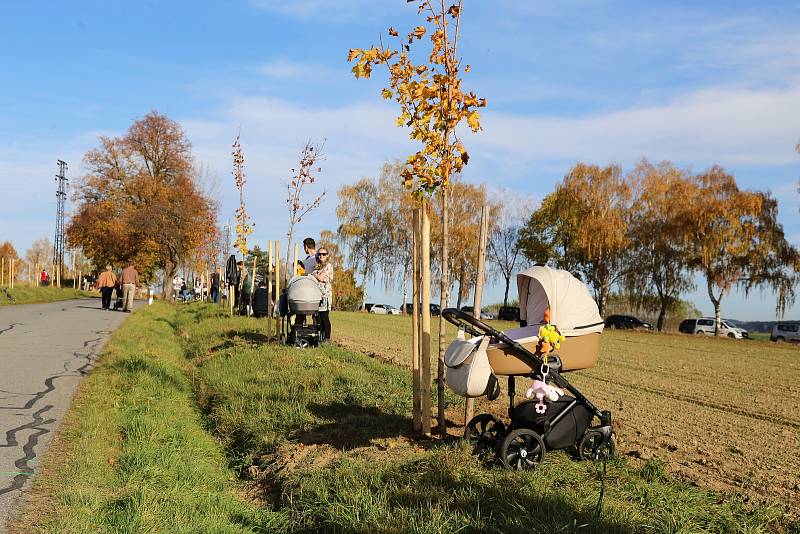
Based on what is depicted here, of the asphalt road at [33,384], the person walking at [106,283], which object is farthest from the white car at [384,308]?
the asphalt road at [33,384]

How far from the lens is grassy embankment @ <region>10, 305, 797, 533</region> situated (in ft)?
15.3

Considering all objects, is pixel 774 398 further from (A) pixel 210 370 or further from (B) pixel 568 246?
(B) pixel 568 246

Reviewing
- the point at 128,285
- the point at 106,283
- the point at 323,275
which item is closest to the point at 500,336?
the point at 323,275

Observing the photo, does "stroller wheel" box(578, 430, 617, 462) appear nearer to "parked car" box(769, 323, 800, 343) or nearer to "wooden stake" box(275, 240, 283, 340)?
"wooden stake" box(275, 240, 283, 340)

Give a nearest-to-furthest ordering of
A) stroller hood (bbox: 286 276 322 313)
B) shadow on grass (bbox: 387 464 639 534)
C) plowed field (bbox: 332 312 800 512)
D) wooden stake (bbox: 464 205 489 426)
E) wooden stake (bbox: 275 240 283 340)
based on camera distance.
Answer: shadow on grass (bbox: 387 464 639 534)
plowed field (bbox: 332 312 800 512)
wooden stake (bbox: 464 205 489 426)
stroller hood (bbox: 286 276 322 313)
wooden stake (bbox: 275 240 283 340)

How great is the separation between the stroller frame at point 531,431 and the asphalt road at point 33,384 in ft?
11.6

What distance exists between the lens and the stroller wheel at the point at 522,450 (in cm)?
558

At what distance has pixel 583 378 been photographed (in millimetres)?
13805

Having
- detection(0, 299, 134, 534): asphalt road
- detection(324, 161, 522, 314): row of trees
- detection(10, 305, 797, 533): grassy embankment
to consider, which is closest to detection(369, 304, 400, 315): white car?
detection(324, 161, 522, 314): row of trees

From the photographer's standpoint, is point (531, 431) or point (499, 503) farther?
point (531, 431)

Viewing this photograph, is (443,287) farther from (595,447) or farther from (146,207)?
(146,207)

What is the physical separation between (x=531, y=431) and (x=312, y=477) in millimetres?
1835

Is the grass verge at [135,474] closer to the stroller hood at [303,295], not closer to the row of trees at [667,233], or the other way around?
the stroller hood at [303,295]

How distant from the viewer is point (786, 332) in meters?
50.0
